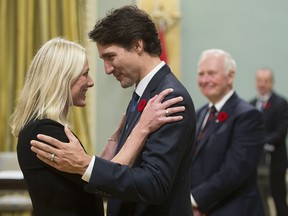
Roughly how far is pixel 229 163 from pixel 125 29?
1.25 m

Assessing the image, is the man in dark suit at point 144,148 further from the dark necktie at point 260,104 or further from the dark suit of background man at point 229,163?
the dark necktie at point 260,104

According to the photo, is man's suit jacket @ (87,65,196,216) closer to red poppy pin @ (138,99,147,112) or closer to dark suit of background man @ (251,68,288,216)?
red poppy pin @ (138,99,147,112)

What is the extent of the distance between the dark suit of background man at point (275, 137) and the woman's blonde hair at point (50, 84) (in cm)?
432

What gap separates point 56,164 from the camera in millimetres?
1948

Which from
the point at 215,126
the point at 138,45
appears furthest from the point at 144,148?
the point at 215,126

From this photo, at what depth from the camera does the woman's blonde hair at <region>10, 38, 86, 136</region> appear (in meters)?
2.10

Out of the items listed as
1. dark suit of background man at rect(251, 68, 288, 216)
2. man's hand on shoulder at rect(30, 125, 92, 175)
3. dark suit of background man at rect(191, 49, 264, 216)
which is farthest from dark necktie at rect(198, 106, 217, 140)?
dark suit of background man at rect(251, 68, 288, 216)

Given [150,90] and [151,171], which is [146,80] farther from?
[151,171]

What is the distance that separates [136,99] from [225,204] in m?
1.10

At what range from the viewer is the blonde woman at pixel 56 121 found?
2.02m

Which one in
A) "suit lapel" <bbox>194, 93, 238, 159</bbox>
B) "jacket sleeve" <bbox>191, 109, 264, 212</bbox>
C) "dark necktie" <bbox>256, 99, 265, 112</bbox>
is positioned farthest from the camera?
"dark necktie" <bbox>256, 99, 265, 112</bbox>

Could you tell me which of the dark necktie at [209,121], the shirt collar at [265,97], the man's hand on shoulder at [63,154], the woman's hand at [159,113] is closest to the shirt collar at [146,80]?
the woman's hand at [159,113]

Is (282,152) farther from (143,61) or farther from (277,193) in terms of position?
(143,61)

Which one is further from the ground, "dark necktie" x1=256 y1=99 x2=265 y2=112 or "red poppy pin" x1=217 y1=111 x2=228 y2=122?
"red poppy pin" x1=217 y1=111 x2=228 y2=122
